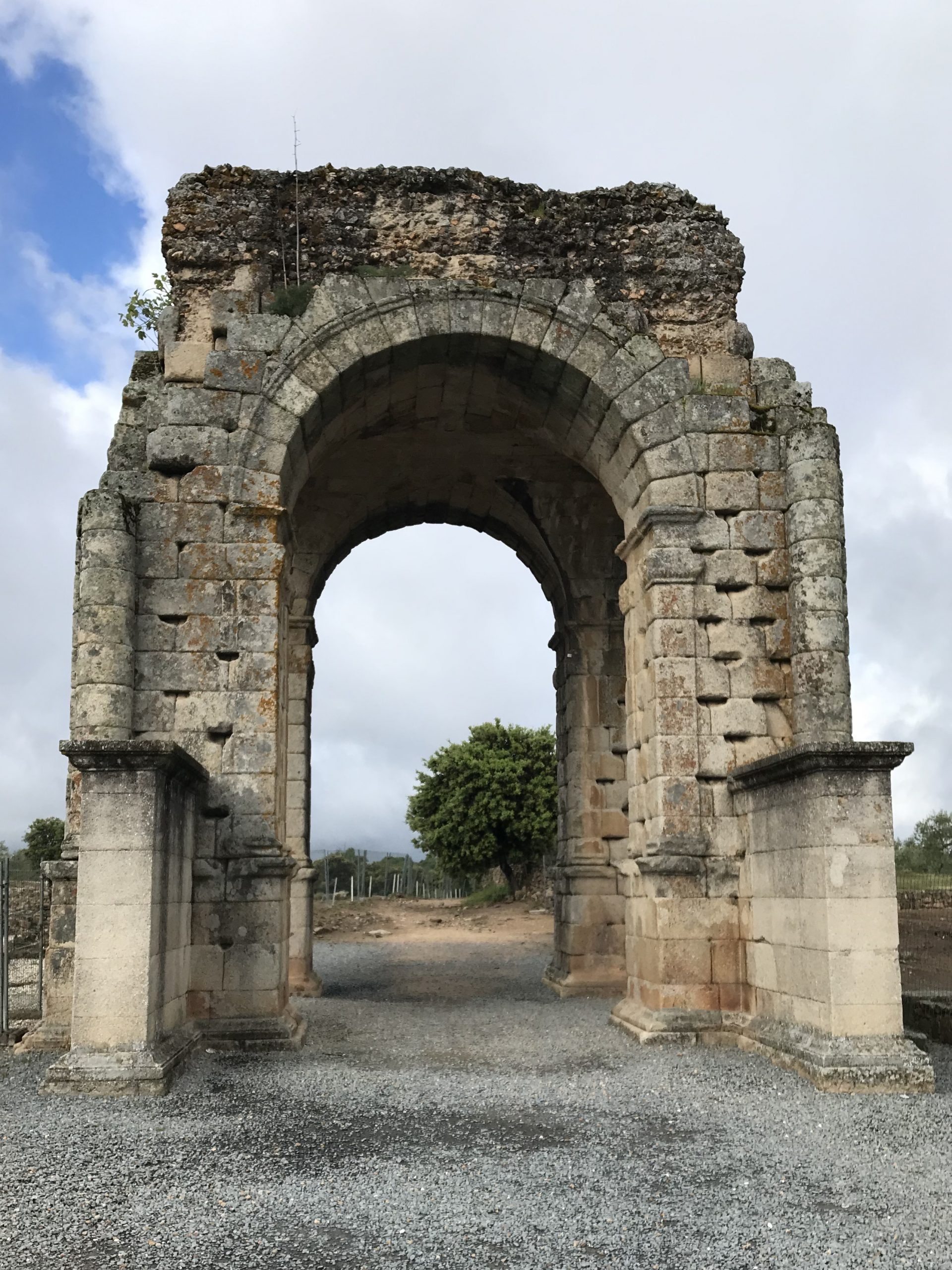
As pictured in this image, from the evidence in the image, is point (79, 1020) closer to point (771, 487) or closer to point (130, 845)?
point (130, 845)

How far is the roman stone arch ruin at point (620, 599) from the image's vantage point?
20.7 ft

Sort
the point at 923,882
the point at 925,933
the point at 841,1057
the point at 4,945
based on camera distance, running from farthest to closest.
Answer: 1. the point at 923,882
2. the point at 925,933
3. the point at 4,945
4. the point at 841,1057

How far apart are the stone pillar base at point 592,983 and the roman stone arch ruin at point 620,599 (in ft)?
8.83

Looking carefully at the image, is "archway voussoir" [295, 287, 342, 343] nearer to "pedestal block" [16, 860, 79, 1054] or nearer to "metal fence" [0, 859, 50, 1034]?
"pedestal block" [16, 860, 79, 1054]

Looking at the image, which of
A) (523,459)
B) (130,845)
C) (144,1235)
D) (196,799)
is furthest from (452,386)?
(144,1235)

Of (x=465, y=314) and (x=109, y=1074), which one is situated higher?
(x=465, y=314)

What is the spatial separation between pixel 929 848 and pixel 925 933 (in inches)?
573

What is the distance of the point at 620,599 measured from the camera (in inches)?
367

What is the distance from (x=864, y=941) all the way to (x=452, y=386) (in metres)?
5.70

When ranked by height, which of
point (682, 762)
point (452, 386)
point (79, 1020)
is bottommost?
point (79, 1020)

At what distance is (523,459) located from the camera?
11984 mm

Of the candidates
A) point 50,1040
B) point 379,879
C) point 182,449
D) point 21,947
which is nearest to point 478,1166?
point 50,1040

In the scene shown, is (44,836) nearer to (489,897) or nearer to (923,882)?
(489,897)

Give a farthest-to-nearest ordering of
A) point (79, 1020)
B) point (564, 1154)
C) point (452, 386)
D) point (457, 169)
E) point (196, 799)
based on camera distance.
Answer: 1. point (452, 386)
2. point (457, 169)
3. point (196, 799)
4. point (79, 1020)
5. point (564, 1154)
